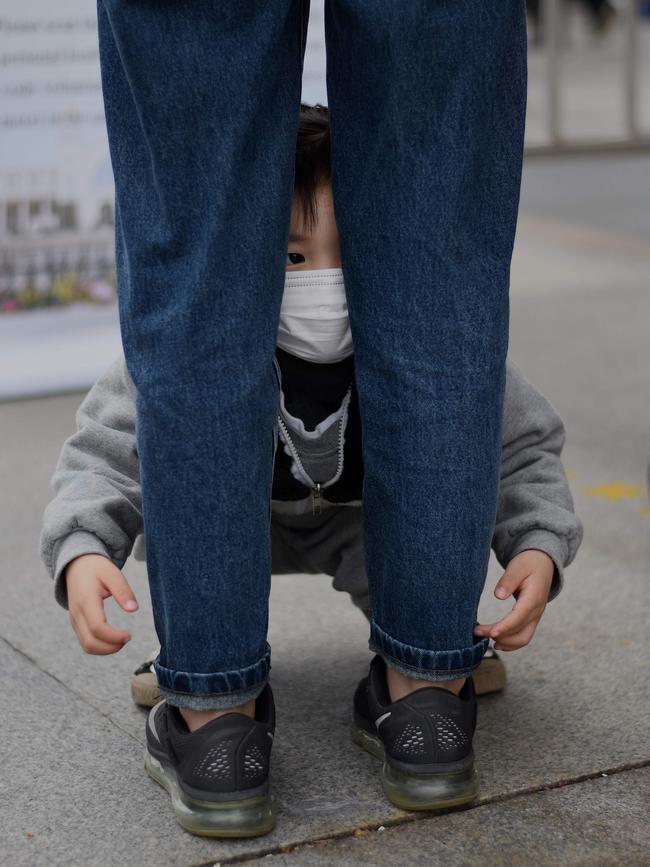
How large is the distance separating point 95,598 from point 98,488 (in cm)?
18

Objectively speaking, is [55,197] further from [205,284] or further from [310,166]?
[205,284]

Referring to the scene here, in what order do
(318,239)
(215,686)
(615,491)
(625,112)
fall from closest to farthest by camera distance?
(215,686)
(318,239)
(615,491)
(625,112)

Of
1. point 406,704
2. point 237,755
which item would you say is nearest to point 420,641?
point 406,704

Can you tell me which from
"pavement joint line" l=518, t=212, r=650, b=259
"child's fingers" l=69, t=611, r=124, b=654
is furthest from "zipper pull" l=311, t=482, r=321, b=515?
"pavement joint line" l=518, t=212, r=650, b=259

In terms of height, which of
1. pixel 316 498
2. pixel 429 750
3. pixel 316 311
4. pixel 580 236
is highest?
pixel 316 311

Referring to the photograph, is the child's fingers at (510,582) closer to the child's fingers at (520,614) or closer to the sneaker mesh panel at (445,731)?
the child's fingers at (520,614)

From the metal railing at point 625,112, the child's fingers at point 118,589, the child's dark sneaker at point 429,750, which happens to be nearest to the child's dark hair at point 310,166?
the child's fingers at point 118,589

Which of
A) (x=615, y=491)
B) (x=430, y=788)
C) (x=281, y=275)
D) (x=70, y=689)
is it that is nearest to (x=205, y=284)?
(x=281, y=275)

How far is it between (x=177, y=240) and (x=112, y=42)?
0.22 m

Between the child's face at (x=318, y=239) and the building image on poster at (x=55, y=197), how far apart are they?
84.4 inches

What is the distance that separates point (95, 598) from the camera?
62.7 inches

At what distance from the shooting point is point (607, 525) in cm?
289

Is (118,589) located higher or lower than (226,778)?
higher

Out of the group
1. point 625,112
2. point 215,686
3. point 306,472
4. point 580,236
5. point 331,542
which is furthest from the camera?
point 625,112
